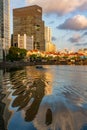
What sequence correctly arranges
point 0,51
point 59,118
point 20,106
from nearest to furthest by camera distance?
point 59,118 → point 20,106 → point 0,51

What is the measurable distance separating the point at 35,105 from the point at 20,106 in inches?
50.3

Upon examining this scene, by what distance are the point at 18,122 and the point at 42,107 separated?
5175 millimetres

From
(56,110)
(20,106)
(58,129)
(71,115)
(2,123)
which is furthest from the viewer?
(20,106)

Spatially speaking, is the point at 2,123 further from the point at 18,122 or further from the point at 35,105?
the point at 35,105

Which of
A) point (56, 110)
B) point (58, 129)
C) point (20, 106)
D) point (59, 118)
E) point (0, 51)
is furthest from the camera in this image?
point (0, 51)

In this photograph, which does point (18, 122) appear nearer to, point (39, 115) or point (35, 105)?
point (39, 115)

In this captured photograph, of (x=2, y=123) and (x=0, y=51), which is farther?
(x=0, y=51)

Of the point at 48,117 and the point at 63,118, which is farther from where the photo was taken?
the point at 48,117

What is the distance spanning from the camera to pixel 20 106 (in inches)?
803

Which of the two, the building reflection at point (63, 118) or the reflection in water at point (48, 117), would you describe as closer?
the building reflection at point (63, 118)

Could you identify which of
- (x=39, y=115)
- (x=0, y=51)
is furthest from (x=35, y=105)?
(x=0, y=51)

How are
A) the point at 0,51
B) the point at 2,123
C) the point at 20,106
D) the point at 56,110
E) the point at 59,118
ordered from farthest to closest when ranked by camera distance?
the point at 0,51, the point at 20,106, the point at 56,110, the point at 59,118, the point at 2,123

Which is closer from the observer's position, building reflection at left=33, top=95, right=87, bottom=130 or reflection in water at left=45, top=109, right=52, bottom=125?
building reflection at left=33, top=95, right=87, bottom=130

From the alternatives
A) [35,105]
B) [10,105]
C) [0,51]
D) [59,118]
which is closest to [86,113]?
[59,118]
